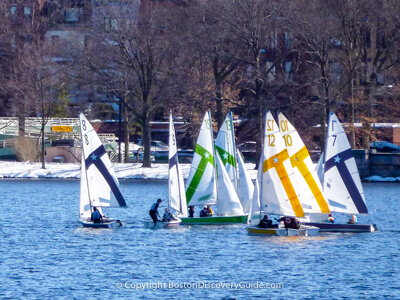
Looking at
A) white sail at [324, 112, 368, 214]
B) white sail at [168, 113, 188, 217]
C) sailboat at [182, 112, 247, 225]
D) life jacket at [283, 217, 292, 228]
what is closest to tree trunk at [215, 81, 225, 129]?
sailboat at [182, 112, 247, 225]

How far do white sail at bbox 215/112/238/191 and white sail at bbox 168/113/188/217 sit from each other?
3.31 meters

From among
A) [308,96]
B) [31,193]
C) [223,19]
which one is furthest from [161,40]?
[31,193]

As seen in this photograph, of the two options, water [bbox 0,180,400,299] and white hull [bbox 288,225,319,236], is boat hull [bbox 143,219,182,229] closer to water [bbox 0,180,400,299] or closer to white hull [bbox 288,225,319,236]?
water [bbox 0,180,400,299]

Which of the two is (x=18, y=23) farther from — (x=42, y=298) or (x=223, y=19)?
(x=42, y=298)

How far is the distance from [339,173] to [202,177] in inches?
253

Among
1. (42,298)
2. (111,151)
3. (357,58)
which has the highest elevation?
(357,58)

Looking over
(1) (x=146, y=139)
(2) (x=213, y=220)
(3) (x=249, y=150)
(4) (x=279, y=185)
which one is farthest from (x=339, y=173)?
(3) (x=249, y=150)

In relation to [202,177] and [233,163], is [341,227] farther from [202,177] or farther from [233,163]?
[233,163]

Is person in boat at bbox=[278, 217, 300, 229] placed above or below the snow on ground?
below

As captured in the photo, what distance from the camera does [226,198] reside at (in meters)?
39.5

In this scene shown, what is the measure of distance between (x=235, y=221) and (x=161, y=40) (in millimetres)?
28567

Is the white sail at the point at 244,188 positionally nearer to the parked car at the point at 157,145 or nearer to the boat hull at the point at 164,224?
the boat hull at the point at 164,224

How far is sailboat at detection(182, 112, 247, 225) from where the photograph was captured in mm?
39438

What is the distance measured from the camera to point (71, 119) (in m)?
79.7
